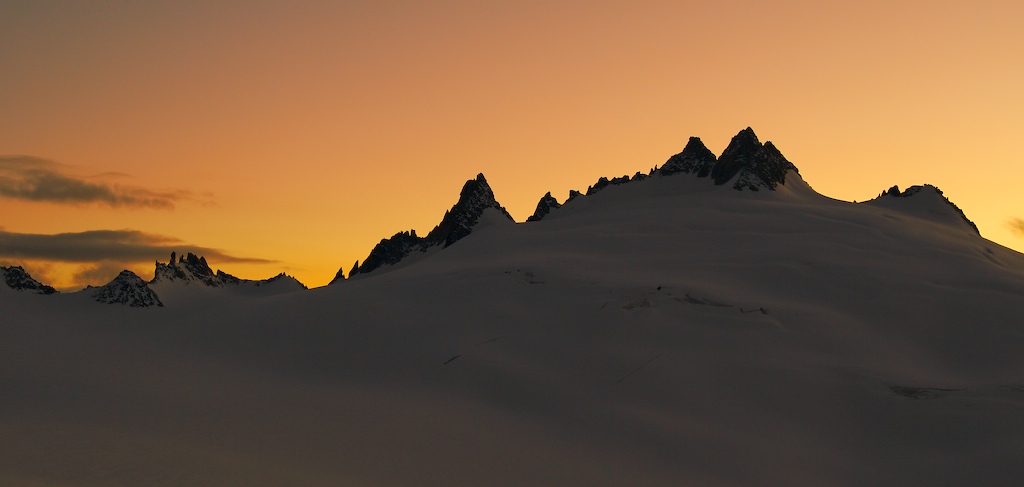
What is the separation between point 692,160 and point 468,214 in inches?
1236

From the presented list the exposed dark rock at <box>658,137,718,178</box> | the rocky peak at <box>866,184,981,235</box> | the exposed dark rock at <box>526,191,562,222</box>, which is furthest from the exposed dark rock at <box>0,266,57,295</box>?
the rocky peak at <box>866,184,981,235</box>

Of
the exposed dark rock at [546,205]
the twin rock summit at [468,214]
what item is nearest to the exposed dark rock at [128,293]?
the twin rock summit at [468,214]

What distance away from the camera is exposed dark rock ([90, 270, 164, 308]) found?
2803 inches

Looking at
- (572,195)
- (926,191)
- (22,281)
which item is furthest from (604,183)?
(22,281)

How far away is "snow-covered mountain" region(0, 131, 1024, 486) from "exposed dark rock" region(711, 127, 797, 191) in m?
24.1

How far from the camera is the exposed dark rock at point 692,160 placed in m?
96.6

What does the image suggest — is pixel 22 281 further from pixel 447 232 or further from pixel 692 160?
pixel 692 160

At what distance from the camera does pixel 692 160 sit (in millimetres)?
98875

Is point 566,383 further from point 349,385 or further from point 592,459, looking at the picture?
point 349,385

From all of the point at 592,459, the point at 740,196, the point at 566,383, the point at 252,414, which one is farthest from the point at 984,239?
the point at 252,414

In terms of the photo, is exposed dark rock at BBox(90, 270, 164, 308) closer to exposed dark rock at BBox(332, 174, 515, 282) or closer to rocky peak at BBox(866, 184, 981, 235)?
exposed dark rock at BBox(332, 174, 515, 282)

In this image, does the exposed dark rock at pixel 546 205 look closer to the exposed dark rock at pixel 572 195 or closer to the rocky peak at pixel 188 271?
the exposed dark rock at pixel 572 195

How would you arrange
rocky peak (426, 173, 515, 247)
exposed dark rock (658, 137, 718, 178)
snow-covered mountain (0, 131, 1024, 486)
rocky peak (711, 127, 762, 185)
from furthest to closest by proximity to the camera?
rocky peak (426, 173, 515, 247) → exposed dark rock (658, 137, 718, 178) → rocky peak (711, 127, 762, 185) → snow-covered mountain (0, 131, 1024, 486)

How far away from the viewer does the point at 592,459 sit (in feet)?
101
